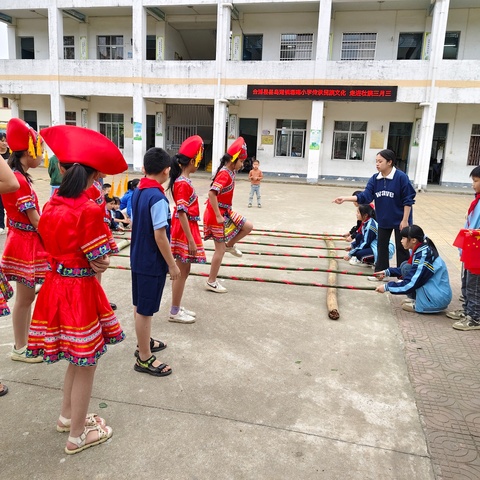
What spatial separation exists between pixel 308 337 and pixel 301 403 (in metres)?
1.01

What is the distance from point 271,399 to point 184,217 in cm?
172

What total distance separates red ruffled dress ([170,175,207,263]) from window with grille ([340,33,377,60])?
1767cm

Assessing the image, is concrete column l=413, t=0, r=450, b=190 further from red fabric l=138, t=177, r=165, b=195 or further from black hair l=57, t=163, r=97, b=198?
black hair l=57, t=163, r=97, b=198

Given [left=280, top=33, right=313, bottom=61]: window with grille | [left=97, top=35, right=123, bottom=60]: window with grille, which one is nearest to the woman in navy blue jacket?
[left=280, top=33, right=313, bottom=61]: window with grille

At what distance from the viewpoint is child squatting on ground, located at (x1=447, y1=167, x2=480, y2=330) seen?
399 centimetres

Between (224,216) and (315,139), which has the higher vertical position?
(315,139)

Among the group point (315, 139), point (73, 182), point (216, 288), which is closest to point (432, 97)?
point (315, 139)

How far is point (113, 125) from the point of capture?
22125 millimetres

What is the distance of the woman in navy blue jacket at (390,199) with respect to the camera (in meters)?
5.16

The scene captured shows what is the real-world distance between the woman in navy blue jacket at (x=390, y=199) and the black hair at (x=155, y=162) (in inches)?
124

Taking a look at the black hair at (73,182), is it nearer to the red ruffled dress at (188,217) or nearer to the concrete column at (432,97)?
the red ruffled dress at (188,217)

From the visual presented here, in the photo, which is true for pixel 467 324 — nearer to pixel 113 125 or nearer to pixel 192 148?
pixel 192 148

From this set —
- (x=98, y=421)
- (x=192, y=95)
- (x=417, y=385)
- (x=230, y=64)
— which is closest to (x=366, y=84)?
(x=230, y=64)

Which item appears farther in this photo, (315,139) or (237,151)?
(315,139)
